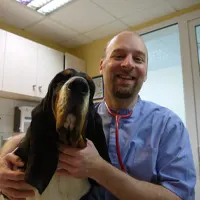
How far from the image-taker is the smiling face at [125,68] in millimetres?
1183

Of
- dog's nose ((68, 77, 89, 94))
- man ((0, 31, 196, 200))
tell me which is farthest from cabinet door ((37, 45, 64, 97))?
dog's nose ((68, 77, 89, 94))

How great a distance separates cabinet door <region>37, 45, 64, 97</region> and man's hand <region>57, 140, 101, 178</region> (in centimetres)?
208

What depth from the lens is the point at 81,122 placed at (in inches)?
31.6

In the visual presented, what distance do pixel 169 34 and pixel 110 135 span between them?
2154mm

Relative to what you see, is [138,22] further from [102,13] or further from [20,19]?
[20,19]

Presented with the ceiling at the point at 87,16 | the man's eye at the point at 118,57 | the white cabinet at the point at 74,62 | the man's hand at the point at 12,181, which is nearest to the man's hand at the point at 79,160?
Answer: the man's hand at the point at 12,181

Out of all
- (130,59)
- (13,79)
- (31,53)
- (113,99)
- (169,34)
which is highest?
(169,34)

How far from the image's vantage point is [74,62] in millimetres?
3355

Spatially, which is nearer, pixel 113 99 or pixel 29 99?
pixel 113 99

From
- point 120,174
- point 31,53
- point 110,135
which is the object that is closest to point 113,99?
point 110,135

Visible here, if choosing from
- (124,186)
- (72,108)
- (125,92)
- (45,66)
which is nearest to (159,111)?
(125,92)

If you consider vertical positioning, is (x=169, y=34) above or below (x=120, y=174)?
above

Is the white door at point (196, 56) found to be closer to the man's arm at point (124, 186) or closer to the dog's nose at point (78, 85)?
the man's arm at point (124, 186)

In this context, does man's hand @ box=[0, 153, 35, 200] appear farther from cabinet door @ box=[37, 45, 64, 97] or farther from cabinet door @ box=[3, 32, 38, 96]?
cabinet door @ box=[37, 45, 64, 97]
